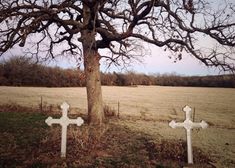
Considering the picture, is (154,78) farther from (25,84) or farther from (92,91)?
(92,91)

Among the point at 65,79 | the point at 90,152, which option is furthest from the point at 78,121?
the point at 65,79

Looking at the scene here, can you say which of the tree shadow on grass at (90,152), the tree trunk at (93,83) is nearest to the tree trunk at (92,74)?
the tree trunk at (93,83)

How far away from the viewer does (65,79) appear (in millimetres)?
58906

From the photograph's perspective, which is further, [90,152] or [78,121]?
[90,152]

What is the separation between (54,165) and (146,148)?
4.09m

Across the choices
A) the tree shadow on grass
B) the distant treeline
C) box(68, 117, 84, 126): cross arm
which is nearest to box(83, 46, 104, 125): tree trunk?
the tree shadow on grass

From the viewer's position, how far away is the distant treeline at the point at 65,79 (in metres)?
54.3

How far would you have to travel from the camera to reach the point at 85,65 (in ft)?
55.6

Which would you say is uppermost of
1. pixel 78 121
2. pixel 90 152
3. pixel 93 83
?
pixel 93 83

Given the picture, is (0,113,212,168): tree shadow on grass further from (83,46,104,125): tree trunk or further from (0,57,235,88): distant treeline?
(0,57,235,88): distant treeline

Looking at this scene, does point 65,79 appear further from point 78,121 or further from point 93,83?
point 78,121

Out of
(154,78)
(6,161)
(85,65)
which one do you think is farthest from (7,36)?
(154,78)

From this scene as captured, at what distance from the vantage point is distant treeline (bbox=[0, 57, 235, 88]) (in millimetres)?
Result: 54312

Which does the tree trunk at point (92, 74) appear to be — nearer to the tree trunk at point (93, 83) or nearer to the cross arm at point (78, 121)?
the tree trunk at point (93, 83)
